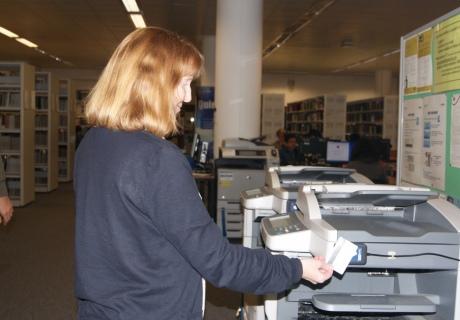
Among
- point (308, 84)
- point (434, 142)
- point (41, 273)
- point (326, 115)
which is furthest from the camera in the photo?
point (308, 84)

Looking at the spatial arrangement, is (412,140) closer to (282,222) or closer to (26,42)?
(282,222)

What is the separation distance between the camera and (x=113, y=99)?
1.39 meters

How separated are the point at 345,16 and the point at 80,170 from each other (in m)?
8.65

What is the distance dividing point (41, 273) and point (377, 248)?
388cm

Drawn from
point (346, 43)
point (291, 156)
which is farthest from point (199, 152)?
point (346, 43)

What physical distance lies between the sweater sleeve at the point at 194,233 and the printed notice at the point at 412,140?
173 centimetres

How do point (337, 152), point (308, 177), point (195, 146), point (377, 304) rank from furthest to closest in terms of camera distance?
point (337, 152), point (195, 146), point (308, 177), point (377, 304)

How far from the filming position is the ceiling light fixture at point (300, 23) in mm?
8581

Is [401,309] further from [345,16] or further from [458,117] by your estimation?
[345,16]

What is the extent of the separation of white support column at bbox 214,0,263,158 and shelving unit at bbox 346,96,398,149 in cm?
631

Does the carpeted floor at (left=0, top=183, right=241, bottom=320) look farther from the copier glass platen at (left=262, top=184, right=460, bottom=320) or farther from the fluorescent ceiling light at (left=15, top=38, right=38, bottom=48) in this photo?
the fluorescent ceiling light at (left=15, top=38, right=38, bottom=48)

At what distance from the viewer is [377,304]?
5.90ft

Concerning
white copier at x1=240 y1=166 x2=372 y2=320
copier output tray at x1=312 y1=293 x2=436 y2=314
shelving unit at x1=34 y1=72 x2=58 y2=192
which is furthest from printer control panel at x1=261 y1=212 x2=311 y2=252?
shelving unit at x1=34 y1=72 x2=58 y2=192

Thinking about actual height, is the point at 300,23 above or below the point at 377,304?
above
